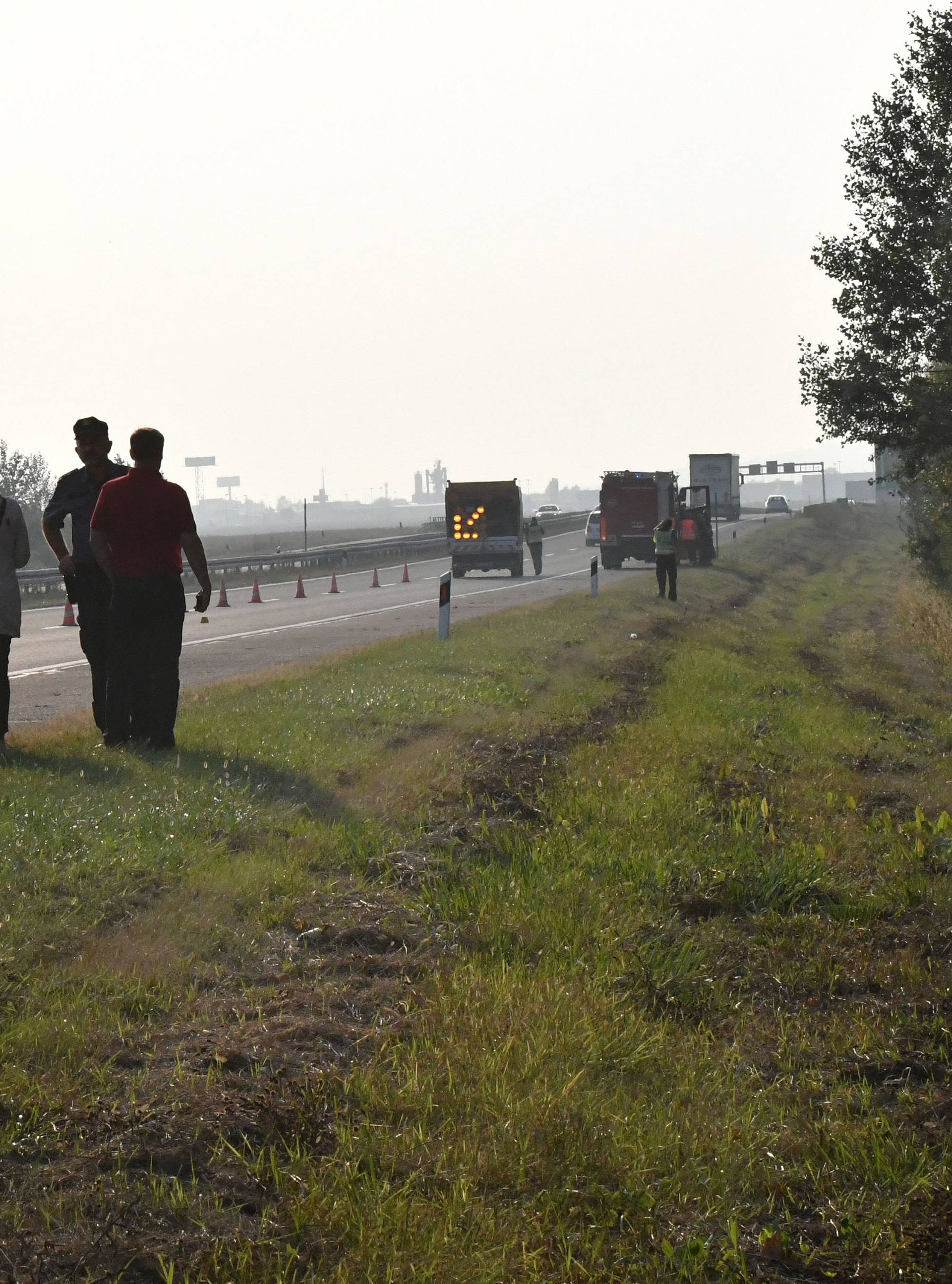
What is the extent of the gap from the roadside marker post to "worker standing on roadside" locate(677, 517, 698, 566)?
96.8ft

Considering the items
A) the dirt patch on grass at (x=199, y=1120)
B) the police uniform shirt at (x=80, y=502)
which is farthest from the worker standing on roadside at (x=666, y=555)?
the dirt patch on grass at (x=199, y=1120)

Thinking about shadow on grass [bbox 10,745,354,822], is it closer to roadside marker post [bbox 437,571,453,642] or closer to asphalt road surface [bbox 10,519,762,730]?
asphalt road surface [bbox 10,519,762,730]

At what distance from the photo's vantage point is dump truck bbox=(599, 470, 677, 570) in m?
48.7

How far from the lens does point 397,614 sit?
28.6 metres

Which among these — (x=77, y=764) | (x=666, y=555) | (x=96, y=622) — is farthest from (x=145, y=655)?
(x=666, y=555)

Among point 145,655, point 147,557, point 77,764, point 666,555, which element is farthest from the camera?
point 666,555

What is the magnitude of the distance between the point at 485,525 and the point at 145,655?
36512 mm

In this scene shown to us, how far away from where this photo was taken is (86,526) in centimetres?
965

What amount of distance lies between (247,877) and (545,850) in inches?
71.4

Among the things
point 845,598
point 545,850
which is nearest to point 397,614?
point 845,598

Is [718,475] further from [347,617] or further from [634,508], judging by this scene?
[347,617]

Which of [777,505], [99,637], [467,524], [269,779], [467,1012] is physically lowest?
[467,1012]

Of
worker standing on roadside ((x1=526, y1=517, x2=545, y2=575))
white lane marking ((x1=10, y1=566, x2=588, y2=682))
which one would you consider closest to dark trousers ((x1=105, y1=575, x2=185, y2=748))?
white lane marking ((x1=10, y1=566, x2=588, y2=682))

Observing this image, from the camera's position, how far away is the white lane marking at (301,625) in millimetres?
17797
